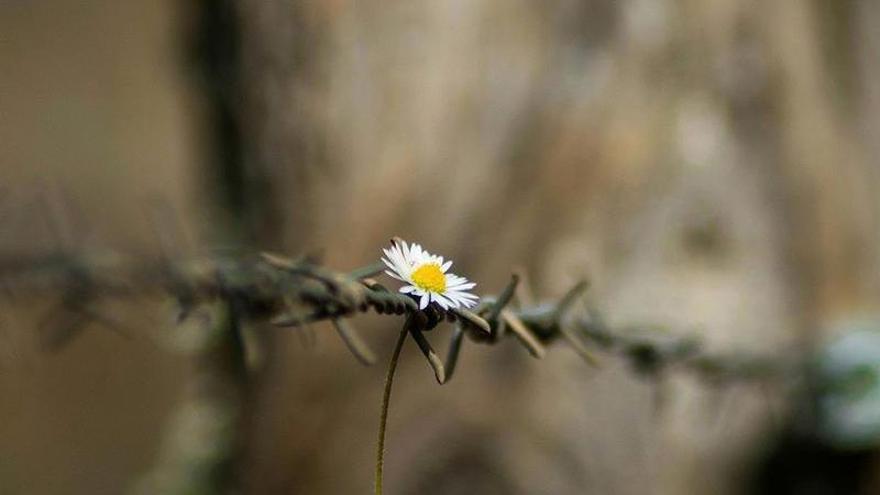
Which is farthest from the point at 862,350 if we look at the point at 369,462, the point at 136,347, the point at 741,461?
the point at 136,347

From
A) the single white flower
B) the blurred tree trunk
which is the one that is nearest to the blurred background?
the blurred tree trunk

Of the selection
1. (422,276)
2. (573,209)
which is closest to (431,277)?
(422,276)

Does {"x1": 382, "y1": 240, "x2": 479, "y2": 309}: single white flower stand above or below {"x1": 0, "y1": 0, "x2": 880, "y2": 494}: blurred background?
above

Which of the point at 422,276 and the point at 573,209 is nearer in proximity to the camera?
the point at 422,276

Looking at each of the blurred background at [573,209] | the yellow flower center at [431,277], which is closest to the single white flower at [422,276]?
the yellow flower center at [431,277]

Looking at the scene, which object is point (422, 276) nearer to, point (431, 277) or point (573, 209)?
point (431, 277)

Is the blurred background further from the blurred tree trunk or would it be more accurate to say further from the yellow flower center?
the yellow flower center
